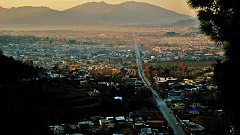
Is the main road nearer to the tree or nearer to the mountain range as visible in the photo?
A: the tree

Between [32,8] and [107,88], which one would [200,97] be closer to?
[107,88]

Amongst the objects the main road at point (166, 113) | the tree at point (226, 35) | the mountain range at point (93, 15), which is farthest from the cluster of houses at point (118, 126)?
the mountain range at point (93, 15)

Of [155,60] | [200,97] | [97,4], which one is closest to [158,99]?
[200,97]

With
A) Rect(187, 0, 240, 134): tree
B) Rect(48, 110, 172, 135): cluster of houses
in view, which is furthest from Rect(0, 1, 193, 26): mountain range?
Rect(187, 0, 240, 134): tree

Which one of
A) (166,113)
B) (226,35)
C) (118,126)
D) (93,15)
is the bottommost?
(166,113)

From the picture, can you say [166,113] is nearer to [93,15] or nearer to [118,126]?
[118,126]

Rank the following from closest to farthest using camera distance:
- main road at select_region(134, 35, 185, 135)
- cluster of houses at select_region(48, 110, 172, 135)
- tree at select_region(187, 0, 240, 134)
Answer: tree at select_region(187, 0, 240, 134), cluster of houses at select_region(48, 110, 172, 135), main road at select_region(134, 35, 185, 135)

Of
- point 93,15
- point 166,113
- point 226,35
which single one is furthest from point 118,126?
point 93,15

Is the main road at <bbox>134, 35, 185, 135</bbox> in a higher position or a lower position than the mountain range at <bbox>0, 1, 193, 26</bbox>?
lower
